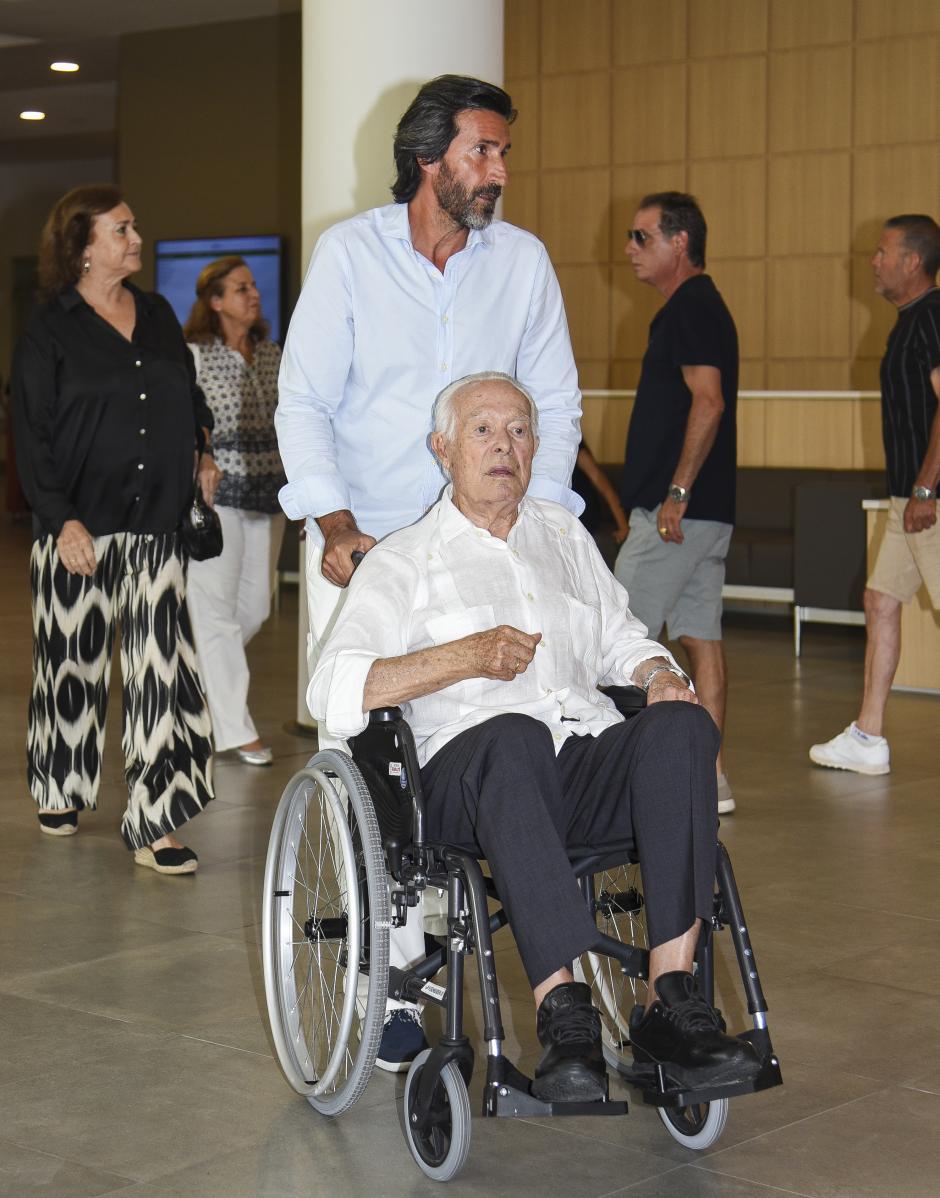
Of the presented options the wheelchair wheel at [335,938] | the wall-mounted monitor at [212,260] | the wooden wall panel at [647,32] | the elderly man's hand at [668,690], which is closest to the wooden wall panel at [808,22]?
the wooden wall panel at [647,32]

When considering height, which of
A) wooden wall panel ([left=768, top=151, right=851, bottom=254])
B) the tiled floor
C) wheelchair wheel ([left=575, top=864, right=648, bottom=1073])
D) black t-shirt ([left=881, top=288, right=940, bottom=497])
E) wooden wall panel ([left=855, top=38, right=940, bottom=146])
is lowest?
the tiled floor

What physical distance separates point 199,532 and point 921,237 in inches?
97.4

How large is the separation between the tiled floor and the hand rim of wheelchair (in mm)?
38

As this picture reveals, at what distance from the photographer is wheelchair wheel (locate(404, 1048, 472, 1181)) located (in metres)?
2.41

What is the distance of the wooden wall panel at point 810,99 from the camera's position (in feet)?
34.0

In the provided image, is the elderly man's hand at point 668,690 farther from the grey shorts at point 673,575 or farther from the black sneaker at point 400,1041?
the grey shorts at point 673,575

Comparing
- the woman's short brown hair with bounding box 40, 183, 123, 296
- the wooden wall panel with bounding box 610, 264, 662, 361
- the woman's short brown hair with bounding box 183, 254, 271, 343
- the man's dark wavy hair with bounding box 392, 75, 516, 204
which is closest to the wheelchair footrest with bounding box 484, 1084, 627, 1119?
the man's dark wavy hair with bounding box 392, 75, 516, 204

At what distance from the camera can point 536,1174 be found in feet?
8.20

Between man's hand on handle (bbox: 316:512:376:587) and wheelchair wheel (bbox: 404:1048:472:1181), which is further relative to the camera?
man's hand on handle (bbox: 316:512:376:587)

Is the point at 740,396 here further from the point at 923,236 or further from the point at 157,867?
the point at 157,867

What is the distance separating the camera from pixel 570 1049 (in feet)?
7.75

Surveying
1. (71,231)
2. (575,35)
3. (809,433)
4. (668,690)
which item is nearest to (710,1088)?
(668,690)

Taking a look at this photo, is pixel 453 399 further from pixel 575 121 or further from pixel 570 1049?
pixel 575 121

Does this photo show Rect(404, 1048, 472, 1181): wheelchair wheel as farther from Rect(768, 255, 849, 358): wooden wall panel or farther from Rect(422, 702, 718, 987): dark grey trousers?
Rect(768, 255, 849, 358): wooden wall panel
